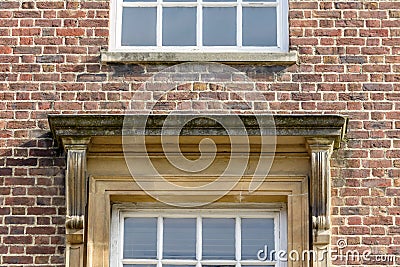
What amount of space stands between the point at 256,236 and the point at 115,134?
1425mm

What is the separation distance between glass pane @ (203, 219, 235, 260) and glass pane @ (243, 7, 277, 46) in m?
A: 1.58

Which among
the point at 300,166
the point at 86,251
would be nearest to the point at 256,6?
the point at 300,166

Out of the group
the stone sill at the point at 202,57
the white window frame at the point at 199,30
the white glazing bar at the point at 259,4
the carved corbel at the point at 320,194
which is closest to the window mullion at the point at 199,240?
the carved corbel at the point at 320,194

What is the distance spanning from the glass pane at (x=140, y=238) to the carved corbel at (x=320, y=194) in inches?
51.8

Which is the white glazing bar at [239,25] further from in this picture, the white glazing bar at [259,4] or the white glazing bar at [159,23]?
the white glazing bar at [159,23]

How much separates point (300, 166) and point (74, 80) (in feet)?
6.58

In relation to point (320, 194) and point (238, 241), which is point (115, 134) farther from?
point (320, 194)

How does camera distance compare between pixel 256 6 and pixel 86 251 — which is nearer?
pixel 86 251

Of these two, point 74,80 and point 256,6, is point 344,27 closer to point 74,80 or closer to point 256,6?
point 256,6

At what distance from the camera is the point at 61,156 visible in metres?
10.3

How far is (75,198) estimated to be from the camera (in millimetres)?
9953

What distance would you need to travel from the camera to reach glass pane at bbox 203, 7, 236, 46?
1083 cm

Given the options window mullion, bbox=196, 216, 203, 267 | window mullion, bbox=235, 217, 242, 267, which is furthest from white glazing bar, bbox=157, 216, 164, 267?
window mullion, bbox=235, 217, 242, 267

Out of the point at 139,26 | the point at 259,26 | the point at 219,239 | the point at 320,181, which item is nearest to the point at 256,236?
the point at 219,239
